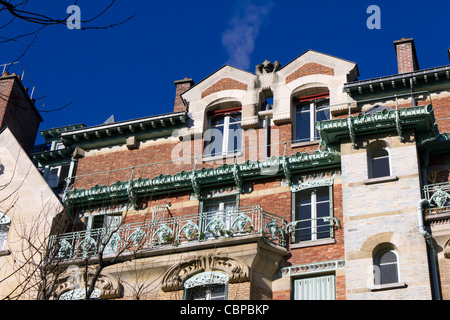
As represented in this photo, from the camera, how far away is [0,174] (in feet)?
93.8

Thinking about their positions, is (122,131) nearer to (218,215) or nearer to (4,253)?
(218,215)

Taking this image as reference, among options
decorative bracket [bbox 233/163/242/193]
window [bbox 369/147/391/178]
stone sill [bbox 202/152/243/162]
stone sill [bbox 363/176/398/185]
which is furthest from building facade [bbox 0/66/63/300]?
window [bbox 369/147/391/178]

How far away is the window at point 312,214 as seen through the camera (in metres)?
23.8

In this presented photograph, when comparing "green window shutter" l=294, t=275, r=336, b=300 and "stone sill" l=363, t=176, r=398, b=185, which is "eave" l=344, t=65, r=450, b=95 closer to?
"stone sill" l=363, t=176, r=398, b=185

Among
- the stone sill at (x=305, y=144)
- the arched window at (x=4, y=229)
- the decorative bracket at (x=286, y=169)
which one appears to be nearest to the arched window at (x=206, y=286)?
the decorative bracket at (x=286, y=169)

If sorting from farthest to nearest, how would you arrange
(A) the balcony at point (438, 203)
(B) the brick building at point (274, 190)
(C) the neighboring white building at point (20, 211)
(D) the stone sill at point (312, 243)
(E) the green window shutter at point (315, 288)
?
(C) the neighboring white building at point (20, 211)
(D) the stone sill at point (312, 243)
(E) the green window shutter at point (315, 288)
(B) the brick building at point (274, 190)
(A) the balcony at point (438, 203)

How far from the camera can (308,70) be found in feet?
91.4

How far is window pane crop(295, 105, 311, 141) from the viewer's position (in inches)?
1059

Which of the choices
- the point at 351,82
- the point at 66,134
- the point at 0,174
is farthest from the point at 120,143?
the point at 351,82

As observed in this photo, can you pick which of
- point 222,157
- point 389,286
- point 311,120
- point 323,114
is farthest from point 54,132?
point 389,286

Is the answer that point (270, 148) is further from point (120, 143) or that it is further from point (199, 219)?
point (120, 143)

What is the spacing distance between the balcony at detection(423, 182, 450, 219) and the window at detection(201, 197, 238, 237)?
5556mm

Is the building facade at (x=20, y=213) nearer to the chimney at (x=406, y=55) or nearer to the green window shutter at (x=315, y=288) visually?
the green window shutter at (x=315, y=288)

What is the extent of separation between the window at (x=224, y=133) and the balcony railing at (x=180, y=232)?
277 centimetres
